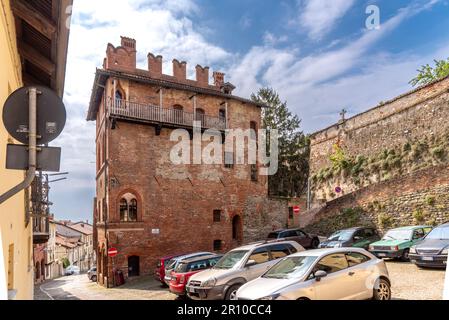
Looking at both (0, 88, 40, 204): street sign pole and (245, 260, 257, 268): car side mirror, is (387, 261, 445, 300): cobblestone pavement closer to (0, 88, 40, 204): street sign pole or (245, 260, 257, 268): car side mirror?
(245, 260, 257, 268): car side mirror

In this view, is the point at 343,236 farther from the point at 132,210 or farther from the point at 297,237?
the point at 132,210

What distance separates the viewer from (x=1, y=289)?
3053 millimetres

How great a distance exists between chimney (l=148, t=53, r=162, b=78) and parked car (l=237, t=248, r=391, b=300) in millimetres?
21458

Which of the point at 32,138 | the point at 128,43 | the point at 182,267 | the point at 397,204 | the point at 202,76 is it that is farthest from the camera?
the point at 202,76

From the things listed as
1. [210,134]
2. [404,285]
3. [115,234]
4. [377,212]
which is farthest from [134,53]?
[404,285]

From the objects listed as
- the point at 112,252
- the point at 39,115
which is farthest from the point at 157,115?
the point at 39,115

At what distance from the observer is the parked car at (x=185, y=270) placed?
13.6m

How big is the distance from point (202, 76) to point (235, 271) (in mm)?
21886

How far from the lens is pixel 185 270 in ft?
46.0

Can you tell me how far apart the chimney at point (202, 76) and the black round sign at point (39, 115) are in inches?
1079

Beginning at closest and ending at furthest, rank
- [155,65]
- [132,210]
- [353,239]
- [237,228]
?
[353,239], [132,210], [155,65], [237,228]

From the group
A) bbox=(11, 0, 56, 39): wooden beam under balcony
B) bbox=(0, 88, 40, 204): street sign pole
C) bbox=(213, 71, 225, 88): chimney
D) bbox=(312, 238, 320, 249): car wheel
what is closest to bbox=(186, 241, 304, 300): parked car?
bbox=(11, 0, 56, 39): wooden beam under balcony

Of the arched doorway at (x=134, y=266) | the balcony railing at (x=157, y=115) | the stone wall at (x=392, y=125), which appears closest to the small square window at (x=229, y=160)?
the balcony railing at (x=157, y=115)
